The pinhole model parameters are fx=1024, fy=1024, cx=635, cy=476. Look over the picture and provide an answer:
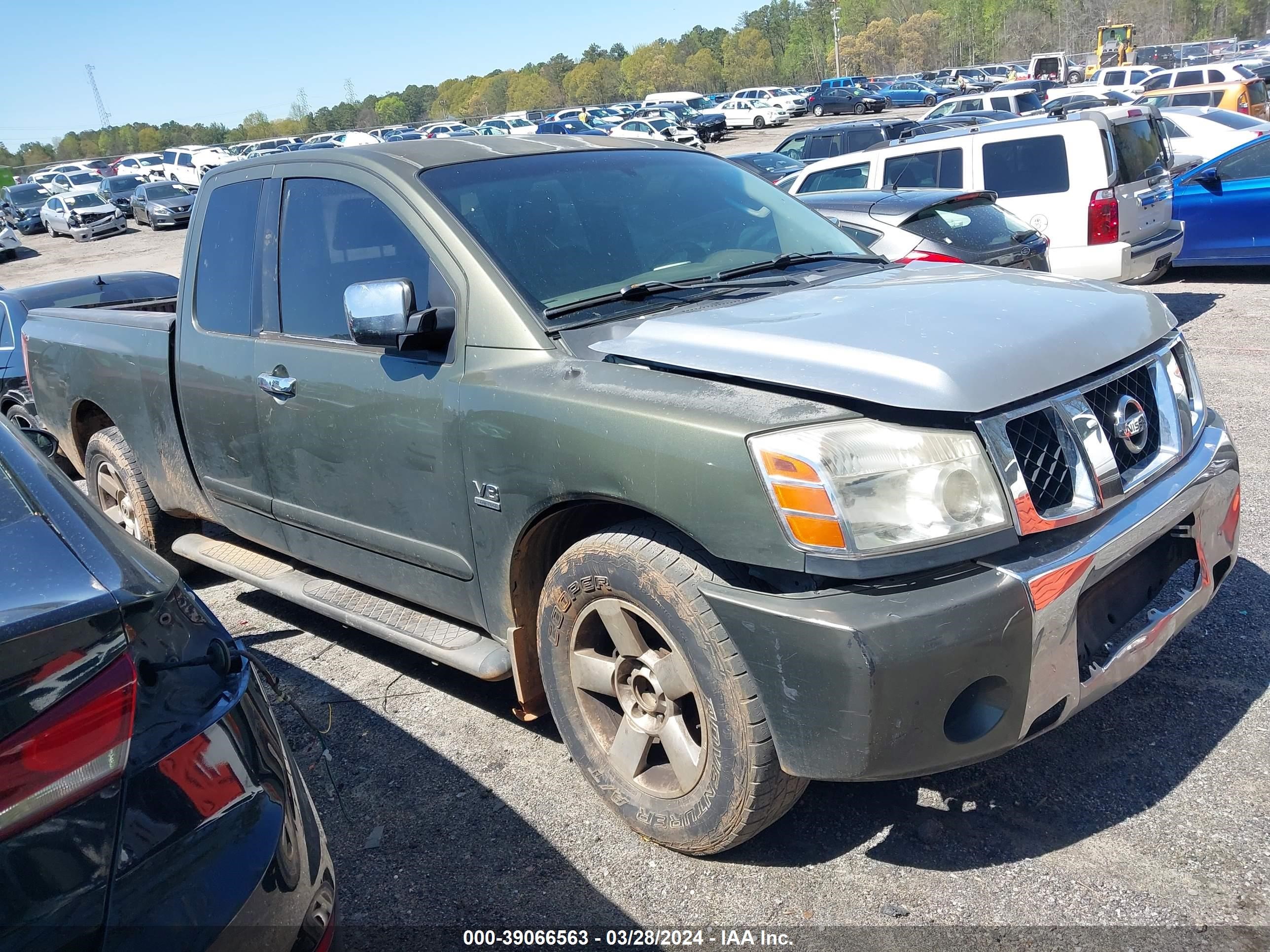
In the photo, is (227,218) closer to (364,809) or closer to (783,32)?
(364,809)

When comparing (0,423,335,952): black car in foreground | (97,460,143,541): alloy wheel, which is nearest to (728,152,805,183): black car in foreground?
(97,460,143,541): alloy wheel

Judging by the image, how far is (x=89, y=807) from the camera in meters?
1.54

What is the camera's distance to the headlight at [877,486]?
2328 mm

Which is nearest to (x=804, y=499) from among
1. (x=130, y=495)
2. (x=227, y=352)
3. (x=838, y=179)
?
(x=227, y=352)

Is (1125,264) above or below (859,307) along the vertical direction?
below

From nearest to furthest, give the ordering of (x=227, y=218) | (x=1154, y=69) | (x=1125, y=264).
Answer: (x=227, y=218) → (x=1125, y=264) → (x=1154, y=69)

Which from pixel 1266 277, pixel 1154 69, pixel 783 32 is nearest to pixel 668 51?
pixel 783 32

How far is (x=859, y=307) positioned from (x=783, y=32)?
11520 centimetres

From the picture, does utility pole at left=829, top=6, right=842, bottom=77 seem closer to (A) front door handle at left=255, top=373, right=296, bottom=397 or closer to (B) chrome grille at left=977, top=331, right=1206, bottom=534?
(A) front door handle at left=255, top=373, right=296, bottom=397

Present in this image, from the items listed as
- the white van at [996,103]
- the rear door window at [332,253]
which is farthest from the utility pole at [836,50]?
the rear door window at [332,253]

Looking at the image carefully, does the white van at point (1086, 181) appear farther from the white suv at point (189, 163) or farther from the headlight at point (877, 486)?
the white suv at point (189, 163)

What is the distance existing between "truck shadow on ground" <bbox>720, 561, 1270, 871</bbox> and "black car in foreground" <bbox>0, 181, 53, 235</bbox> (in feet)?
144

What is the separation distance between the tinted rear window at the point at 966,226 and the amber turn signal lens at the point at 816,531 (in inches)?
214

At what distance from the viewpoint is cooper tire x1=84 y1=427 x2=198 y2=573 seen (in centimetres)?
511
